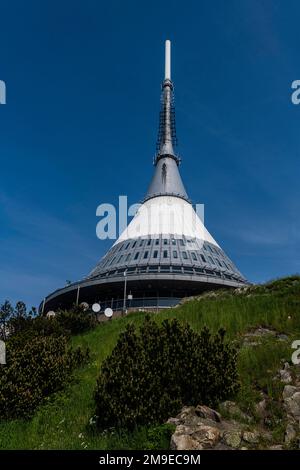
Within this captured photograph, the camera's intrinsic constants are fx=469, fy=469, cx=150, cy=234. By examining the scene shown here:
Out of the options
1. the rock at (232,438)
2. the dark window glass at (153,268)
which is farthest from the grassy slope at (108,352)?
the dark window glass at (153,268)

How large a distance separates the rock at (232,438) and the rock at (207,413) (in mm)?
532

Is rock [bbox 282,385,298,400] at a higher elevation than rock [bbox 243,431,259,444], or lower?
higher

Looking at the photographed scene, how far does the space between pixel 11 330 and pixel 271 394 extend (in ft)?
48.2

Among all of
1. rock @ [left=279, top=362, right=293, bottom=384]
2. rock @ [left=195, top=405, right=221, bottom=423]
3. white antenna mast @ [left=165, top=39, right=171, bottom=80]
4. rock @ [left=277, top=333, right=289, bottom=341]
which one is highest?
white antenna mast @ [left=165, top=39, right=171, bottom=80]

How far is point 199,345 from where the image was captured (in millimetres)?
10492

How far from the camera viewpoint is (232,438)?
26.7 feet

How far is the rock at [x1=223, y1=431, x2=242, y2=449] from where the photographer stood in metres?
8.05

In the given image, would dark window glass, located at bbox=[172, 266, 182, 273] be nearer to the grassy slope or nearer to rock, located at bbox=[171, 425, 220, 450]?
the grassy slope

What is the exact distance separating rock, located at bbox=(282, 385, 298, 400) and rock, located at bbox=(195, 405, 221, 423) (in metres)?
1.58

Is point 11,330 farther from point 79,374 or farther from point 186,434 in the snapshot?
point 186,434

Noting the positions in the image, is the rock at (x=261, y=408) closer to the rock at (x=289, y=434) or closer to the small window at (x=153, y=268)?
the rock at (x=289, y=434)

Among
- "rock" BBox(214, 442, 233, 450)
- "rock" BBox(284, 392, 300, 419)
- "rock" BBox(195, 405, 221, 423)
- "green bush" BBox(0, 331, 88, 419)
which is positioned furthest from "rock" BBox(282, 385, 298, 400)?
"green bush" BBox(0, 331, 88, 419)

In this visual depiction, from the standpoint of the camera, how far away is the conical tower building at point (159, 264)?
120ft

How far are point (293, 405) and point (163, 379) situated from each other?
104 inches
